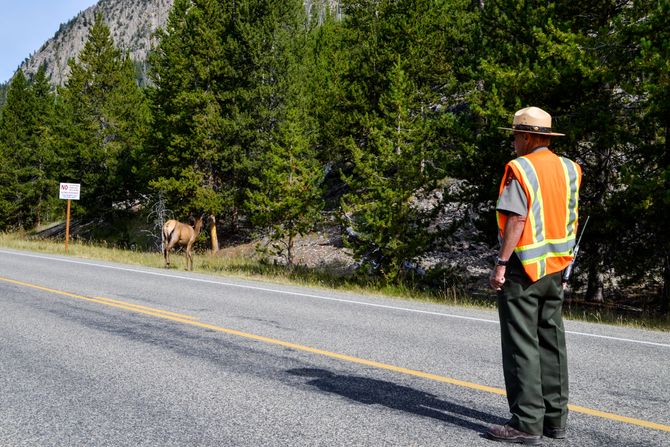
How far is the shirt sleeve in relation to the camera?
3.63m

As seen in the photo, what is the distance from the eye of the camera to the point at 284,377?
5035 mm

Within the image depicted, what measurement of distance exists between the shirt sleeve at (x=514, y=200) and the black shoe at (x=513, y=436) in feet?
4.69

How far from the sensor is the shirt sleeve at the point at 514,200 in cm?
363

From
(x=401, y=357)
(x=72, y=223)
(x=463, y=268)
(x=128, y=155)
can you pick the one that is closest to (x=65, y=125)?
(x=128, y=155)

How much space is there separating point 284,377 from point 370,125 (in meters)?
21.5

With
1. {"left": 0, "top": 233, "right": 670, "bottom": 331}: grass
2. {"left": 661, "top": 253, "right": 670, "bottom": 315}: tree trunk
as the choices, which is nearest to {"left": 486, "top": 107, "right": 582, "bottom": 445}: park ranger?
{"left": 0, "top": 233, "right": 670, "bottom": 331}: grass

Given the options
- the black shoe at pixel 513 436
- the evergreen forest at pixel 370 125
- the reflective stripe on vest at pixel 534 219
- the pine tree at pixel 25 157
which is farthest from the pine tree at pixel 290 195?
the pine tree at pixel 25 157

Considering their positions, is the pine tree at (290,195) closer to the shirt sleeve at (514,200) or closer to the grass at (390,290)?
the grass at (390,290)

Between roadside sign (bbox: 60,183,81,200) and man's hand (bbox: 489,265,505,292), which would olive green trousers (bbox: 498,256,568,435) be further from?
roadside sign (bbox: 60,183,81,200)

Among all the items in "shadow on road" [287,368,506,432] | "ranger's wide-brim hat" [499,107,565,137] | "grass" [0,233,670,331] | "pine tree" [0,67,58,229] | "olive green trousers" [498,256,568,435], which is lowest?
"grass" [0,233,670,331]

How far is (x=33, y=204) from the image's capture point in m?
50.1

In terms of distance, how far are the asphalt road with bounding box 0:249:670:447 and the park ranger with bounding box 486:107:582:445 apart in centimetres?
26

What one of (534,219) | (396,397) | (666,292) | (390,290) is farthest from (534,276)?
(666,292)

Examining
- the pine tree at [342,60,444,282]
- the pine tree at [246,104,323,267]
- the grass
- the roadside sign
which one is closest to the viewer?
the grass
